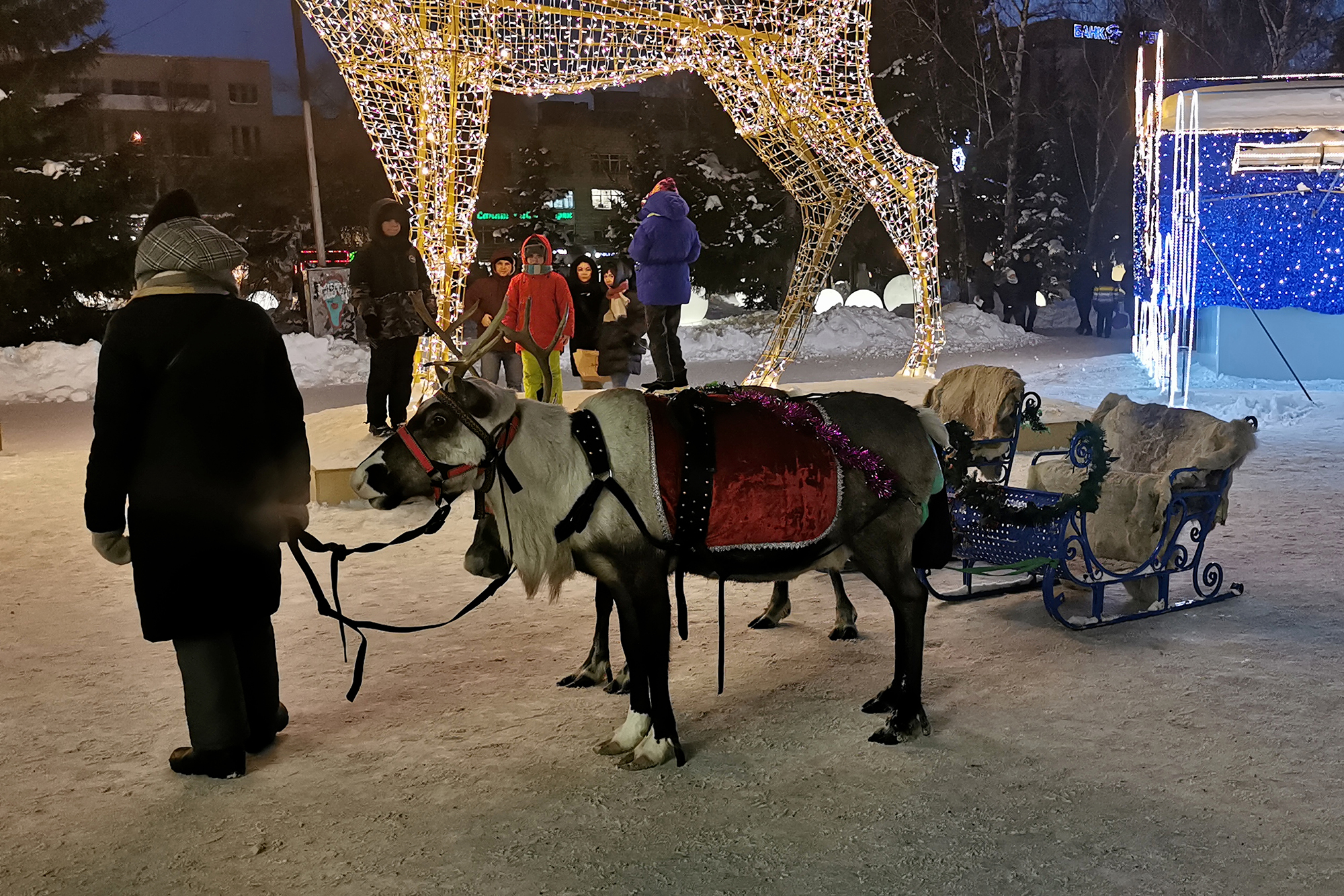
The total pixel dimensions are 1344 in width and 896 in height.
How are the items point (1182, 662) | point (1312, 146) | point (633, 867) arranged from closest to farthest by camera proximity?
point (633, 867) → point (1182, 662) → point (1312, 146)

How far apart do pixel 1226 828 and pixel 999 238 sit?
2708 centimetres

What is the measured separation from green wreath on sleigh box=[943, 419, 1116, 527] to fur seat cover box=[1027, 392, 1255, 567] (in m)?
0.39

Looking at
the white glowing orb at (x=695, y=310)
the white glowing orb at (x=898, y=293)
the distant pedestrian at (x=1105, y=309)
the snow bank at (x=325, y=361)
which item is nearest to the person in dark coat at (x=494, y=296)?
the snow bank at (x=325, y=361)

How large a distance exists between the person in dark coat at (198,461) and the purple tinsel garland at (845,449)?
1.61 m

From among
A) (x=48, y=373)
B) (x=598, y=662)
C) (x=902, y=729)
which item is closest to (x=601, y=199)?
(x=48, y=373)

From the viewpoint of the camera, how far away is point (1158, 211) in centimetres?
1277

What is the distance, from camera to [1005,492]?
5.22 meters

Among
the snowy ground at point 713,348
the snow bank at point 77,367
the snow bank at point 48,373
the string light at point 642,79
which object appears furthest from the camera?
the snowy ground at point 713,348

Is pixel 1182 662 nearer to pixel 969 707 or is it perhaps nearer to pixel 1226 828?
pixel 969 707

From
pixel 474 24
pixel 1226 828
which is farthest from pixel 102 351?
pixel 474 24

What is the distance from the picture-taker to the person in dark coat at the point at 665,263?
377 inches

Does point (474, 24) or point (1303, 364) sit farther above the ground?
point (474, 24)

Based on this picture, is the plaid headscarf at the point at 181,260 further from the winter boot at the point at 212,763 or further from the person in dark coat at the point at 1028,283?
the person in dark coat at the point at 1028,283

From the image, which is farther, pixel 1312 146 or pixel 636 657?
pixel 1312 146
